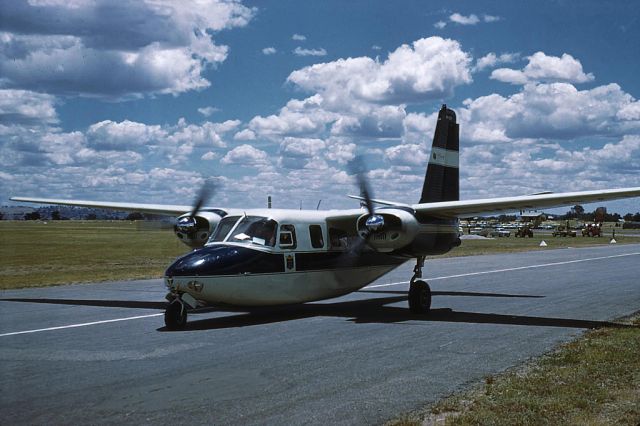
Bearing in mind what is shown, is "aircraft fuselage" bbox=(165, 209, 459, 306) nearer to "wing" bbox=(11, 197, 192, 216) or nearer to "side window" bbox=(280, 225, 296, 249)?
"side window" bbox=(280, 225, 296, 249)

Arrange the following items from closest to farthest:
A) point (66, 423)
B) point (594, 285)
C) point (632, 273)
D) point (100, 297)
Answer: point (66, 423)
point (100, 297)
point (594, 285)
point (632, 273)

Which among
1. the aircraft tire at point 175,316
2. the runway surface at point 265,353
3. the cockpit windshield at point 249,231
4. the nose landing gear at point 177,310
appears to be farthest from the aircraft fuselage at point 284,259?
the runway surface at point 265,353

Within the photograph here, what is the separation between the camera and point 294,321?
15125 mm

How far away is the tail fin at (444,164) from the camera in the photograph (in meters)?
19.9

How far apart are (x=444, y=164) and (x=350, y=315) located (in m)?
6.69

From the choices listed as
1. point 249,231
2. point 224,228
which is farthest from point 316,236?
point 224,228

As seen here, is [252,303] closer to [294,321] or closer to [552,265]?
[294,321]

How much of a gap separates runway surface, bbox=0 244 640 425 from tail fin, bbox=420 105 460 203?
3.35 m

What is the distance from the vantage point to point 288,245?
15625 millimetres

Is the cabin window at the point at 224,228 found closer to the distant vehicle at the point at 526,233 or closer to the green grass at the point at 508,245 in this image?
the green grass at the point at 508,245

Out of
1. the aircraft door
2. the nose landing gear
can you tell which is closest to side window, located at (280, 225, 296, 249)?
the aircraft door

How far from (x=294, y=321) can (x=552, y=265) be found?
23.4 meters

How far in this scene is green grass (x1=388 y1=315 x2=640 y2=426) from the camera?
7.41 metres

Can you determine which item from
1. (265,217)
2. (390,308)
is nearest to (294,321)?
(265,217)
